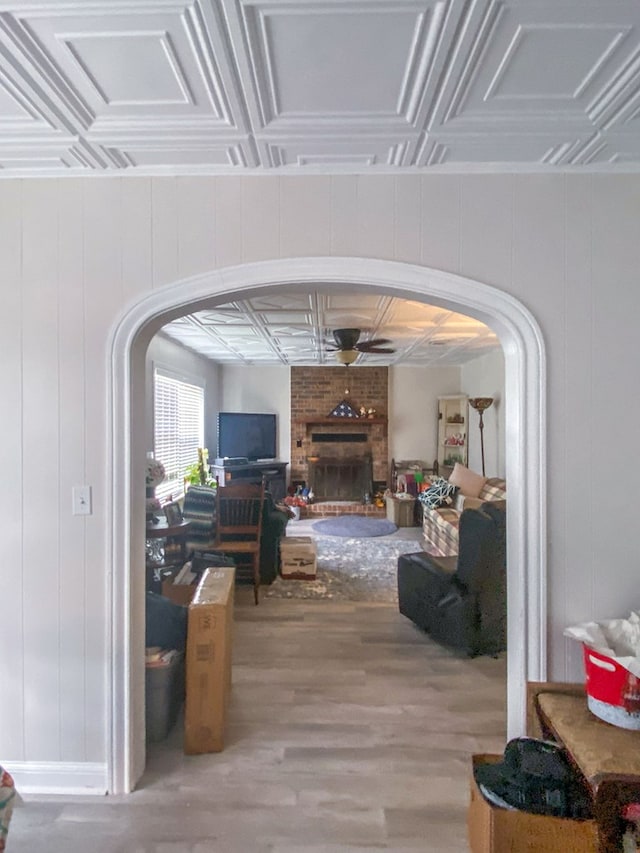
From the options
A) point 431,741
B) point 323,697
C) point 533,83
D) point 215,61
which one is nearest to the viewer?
point 215,61

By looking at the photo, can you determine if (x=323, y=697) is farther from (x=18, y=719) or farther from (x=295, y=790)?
(x=18, y=719)

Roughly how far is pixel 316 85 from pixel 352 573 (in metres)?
4.35

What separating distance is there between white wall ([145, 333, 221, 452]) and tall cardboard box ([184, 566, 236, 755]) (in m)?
2.40

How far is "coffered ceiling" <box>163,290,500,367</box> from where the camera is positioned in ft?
12.8

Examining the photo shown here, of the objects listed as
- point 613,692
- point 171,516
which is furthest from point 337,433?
point 613,692

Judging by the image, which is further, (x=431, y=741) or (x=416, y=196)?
(x=431, y=741)

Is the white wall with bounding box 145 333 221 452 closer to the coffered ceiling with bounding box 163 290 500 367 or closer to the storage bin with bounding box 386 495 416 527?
the coffered ceiling with bounding box 163 290 500 367

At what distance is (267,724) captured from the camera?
253 cm

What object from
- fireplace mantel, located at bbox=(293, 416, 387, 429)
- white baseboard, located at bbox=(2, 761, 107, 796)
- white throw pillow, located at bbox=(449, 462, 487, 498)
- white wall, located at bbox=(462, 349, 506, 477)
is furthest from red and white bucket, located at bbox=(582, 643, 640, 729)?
fireplace mantel, located at bbox=(293, 416, 387, 429)

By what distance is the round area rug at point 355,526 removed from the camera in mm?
6812

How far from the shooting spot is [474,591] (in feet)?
10.4

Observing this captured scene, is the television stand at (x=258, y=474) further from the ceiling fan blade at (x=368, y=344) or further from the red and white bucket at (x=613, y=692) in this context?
the red and white bucket at (x=613, y=692)

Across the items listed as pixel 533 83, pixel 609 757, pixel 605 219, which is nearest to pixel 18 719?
pixel 609 757

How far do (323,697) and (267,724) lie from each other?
0.38 meters
